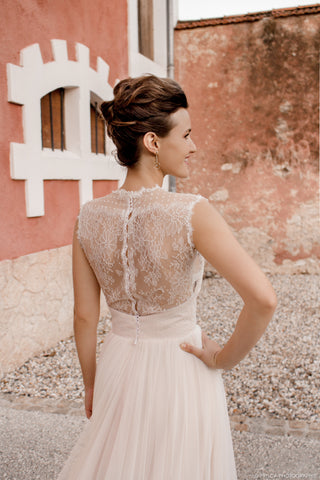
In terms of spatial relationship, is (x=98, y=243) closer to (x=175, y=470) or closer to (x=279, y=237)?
(x=175, y=470)

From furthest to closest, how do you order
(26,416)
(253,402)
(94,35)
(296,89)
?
1. (296,89)
2. (94,35)
3. (253,402)
4. (26,416)

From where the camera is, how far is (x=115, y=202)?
4.26 ft

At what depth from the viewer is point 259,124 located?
749cm

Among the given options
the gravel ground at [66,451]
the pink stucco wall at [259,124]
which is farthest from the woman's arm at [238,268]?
the pink stucco wall at [259,124]

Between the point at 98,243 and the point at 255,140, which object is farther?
the point at 255,140

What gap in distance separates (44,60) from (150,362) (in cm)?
351

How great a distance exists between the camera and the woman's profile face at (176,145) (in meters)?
1.22

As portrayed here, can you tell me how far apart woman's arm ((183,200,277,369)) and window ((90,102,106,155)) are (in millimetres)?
4313

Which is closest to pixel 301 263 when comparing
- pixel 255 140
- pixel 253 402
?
pixel 255 140

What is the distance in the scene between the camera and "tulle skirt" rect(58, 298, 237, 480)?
1.27 metres

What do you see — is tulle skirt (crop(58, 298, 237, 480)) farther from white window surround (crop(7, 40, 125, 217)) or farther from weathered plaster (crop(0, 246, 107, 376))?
white window surround (crop(7, 40, 125, 217))

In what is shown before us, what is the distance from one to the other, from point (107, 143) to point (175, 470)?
4.69 metres

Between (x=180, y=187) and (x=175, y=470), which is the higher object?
(x=180, y=187)

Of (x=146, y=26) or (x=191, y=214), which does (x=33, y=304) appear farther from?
(x=146, y=26)
